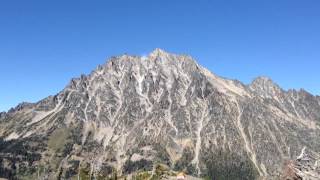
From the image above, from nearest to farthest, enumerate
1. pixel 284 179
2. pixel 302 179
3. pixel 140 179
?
pixel 302 179, pixel 284 179, pixel 140 179

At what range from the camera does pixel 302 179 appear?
95.0 ft

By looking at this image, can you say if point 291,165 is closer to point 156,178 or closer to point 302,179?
point 302,179

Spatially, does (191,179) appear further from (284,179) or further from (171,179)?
(284,179)

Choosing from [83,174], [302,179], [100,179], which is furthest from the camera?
[100,179]

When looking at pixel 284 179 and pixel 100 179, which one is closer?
pixel 284 179

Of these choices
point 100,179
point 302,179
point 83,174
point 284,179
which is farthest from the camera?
point 100,179

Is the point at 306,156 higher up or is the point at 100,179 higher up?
the point at 100,179

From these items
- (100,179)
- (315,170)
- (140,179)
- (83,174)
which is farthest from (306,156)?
(140,179)

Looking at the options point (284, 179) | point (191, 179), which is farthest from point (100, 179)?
point (284, 179)

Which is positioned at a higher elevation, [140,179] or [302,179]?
[140,179]

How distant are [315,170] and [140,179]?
16639 cm

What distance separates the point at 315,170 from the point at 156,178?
154 meters

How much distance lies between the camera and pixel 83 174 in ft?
477

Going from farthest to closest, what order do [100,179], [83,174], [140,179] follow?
[140,179] < [100,179] < [83,174]
